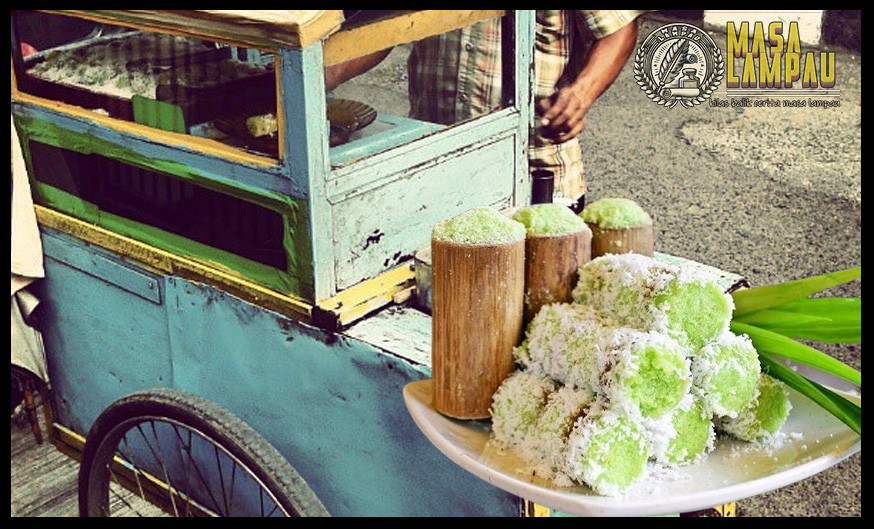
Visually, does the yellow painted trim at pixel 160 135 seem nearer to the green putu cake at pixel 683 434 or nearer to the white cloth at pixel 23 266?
the white cloth at pixel 23 266

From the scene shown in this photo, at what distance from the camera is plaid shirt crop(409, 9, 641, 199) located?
10.2 ft

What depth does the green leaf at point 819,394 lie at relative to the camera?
1443mm

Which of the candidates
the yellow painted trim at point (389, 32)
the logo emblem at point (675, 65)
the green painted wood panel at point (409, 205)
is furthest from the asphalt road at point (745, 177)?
the yellow painted trim at point (389, 32)

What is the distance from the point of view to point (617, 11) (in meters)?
3.33

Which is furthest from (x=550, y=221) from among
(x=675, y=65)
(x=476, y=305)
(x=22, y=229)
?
(x=675, y=65)

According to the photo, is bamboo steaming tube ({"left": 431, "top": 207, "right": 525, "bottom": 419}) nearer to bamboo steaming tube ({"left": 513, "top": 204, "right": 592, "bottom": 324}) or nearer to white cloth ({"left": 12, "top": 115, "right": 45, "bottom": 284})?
bamboo steaming tube ({"left": 513, "top": 204, "right": 592, "bottom": 324})

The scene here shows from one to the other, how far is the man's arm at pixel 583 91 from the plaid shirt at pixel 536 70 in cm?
4

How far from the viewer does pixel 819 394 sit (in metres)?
1.46

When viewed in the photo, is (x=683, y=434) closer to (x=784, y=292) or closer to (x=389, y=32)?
(x=784, y=292)

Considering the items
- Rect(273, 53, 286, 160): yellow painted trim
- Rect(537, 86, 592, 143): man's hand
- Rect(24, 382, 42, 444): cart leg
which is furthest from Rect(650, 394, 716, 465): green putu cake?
Rect(24, 382, 42, 444): cart leg

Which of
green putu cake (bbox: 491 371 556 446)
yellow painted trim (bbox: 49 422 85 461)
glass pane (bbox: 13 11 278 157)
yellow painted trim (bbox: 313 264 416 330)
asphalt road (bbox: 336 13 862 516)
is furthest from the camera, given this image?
asphalt road (bbox: 336 13 862 516)

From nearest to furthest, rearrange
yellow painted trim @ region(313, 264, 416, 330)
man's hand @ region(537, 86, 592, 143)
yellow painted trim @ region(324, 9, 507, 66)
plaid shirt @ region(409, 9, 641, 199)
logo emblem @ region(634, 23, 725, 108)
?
yellow painted trim @ region(324, 9, 507, 66) → yellow painted trim @ region(313, 264, 416, 330) → plaid shirt @ region(409, 9, 641, 199) → man's hand @ region(537, 86, 592, 143) → logo emblem @ region(634, 23, 725, 108)

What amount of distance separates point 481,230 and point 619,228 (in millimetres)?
233

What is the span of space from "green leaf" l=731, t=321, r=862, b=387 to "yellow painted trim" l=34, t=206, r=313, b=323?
95cm
